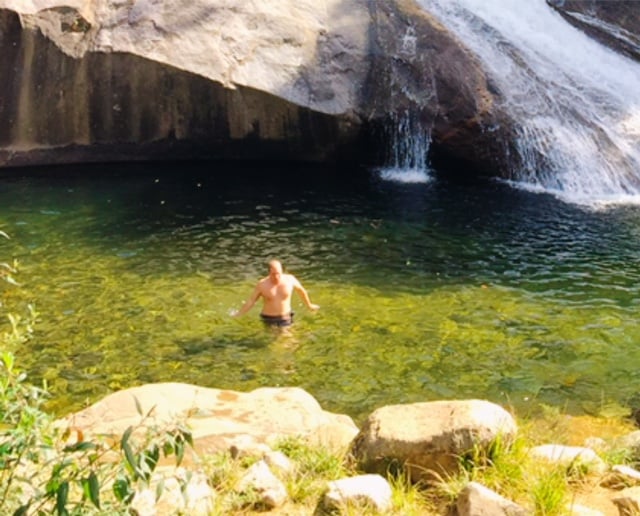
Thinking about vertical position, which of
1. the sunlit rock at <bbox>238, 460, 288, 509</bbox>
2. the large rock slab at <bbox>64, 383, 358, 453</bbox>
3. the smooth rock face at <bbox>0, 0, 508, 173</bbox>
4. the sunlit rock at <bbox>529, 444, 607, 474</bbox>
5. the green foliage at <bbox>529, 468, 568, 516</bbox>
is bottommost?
the large rock slab at <bbox>64, 383, 358, 453</bbox>

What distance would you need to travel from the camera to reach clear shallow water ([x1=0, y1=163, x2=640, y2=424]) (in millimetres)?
8586

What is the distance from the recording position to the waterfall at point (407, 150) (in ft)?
59.3

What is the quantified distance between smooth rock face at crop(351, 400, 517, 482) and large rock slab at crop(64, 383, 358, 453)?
17.9 inches

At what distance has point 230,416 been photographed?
21.7 feet

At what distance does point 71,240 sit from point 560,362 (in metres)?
8.55

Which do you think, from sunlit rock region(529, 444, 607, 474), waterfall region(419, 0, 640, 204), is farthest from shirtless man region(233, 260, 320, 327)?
waterfall region(419, 0, 640, 204)

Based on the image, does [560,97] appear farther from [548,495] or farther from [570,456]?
[548,495]

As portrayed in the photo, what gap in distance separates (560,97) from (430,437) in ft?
49.9

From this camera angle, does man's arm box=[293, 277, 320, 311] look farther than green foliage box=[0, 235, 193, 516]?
Yes

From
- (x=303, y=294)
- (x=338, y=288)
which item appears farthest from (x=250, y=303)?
(x=338, y=288)

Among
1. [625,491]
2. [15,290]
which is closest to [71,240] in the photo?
[15,290]

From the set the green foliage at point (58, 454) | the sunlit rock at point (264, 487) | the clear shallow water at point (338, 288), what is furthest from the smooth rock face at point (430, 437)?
the clear shallow water at point (338, 288)

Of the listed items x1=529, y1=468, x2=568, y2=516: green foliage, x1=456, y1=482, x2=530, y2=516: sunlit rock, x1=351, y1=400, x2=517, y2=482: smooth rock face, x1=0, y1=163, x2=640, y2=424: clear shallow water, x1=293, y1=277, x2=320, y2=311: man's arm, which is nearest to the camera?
x1=456, y1=482, x2=530, y2=516: sunlit rock

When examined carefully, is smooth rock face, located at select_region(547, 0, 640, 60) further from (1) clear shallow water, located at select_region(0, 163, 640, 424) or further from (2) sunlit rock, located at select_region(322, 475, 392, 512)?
(2) sunlit rock, located at select_region(322, 475, 392, 512)
